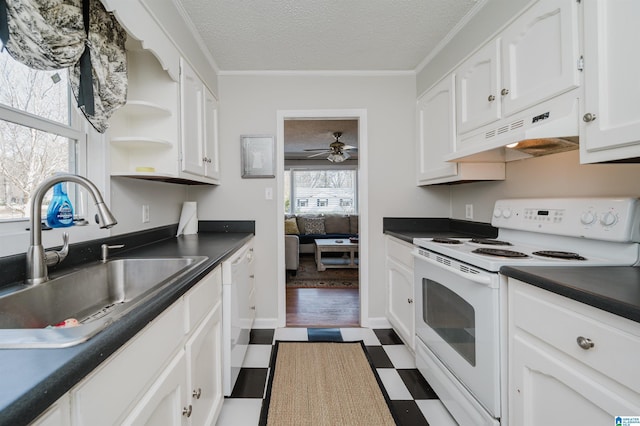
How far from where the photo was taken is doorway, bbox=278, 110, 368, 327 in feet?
8.32

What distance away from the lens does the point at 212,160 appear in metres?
2.24

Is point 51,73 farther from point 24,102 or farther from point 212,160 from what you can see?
point 212,160

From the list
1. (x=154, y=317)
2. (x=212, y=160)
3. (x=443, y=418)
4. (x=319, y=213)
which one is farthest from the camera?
(x=319, y=213)

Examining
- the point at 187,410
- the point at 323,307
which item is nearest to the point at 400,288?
the point at 323,307

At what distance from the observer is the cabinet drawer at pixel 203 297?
1.02 metres

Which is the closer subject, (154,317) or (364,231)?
(154,317)

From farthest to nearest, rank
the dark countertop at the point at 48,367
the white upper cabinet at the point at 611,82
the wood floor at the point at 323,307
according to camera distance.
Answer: the wood floor at the point at 323,307 < the white upper cabinet at the point at 611,82 < the dark countertop at the point at 48,367

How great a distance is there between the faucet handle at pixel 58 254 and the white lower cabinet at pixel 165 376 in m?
0.50

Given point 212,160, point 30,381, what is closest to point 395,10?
point 212,160

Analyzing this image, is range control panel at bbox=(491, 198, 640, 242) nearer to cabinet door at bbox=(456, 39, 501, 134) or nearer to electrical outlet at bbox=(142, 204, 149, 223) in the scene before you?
cabinet door at bbox=(456, 39, 501, 134)

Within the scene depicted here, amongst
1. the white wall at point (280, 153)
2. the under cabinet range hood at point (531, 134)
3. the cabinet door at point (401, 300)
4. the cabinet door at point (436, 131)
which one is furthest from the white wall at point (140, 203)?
the cabinet door at point (436, 131)

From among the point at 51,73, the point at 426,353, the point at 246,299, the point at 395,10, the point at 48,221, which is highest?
the point at 395,10

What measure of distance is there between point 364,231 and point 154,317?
2017 mm

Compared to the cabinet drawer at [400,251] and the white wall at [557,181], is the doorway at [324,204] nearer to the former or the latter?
the cabinet drawer at [400,251]
